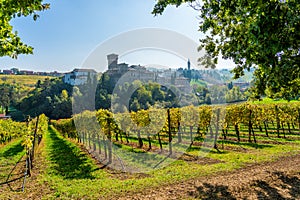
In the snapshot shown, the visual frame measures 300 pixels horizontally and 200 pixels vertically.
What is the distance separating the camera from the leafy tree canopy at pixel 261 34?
4.62m

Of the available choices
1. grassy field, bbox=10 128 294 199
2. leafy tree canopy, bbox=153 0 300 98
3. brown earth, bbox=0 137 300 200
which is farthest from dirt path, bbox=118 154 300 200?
leafy tree canopy, bbox=153 0 300 98

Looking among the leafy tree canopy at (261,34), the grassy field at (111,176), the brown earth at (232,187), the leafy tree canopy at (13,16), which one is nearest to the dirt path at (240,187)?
the brown earth at (232,187)

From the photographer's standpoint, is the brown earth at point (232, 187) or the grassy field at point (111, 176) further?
the grassy field at point (111, 176)

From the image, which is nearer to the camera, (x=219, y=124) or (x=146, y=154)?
(x=146, y=154)

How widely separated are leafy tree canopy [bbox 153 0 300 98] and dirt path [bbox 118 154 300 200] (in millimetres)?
3388

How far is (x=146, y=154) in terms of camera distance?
16.6 metres

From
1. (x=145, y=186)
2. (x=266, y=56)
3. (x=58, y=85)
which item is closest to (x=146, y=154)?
(x=145, y=186)

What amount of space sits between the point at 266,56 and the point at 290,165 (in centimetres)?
825

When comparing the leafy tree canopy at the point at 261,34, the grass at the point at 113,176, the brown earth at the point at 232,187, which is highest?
the leafy tree canopy at the point at 261,34

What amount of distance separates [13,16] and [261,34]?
5.54 m

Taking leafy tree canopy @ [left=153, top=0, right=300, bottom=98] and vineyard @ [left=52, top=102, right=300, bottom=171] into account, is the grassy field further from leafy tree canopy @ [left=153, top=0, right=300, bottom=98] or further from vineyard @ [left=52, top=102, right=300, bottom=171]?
leafy tree canopy @ [left=153, top=0, right=300, bottom=98]

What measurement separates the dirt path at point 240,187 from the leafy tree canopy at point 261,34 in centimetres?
339

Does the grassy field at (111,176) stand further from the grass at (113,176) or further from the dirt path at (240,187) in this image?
the dirt path at (240,187)

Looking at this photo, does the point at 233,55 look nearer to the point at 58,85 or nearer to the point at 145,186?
the point at 145,186
